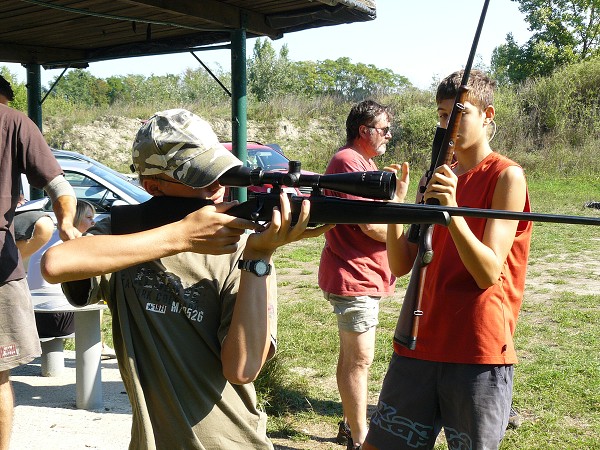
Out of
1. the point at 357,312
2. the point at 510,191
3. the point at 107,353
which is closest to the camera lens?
the point at 510,191

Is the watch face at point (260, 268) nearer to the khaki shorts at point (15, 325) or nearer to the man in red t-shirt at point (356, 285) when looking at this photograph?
the khaki shorts at point (15, 325)

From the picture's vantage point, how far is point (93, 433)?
4645 millimetres

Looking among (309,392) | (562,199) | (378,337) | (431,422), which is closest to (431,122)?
(562,199)

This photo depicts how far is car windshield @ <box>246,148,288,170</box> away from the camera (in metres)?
18.9

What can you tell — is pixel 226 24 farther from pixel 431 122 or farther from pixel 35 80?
pixel 431 122

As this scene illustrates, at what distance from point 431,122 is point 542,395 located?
23381mm

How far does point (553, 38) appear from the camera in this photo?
4550 centimetres

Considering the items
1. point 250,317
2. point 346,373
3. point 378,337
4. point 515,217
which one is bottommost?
point 378,337

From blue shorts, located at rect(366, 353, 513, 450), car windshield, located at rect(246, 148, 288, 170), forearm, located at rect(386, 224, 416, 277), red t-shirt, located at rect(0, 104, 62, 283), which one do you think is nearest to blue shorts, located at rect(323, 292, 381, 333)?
forearm, located at rect(386, 224, 416, 277)

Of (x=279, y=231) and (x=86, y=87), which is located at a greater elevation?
(x=86, y=87)

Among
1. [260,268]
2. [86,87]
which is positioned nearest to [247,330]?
[260,268]

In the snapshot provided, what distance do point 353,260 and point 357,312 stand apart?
33cm

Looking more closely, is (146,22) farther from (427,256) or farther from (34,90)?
(427,256)

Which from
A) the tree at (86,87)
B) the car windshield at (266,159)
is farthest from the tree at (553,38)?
the tree at (86,87)
